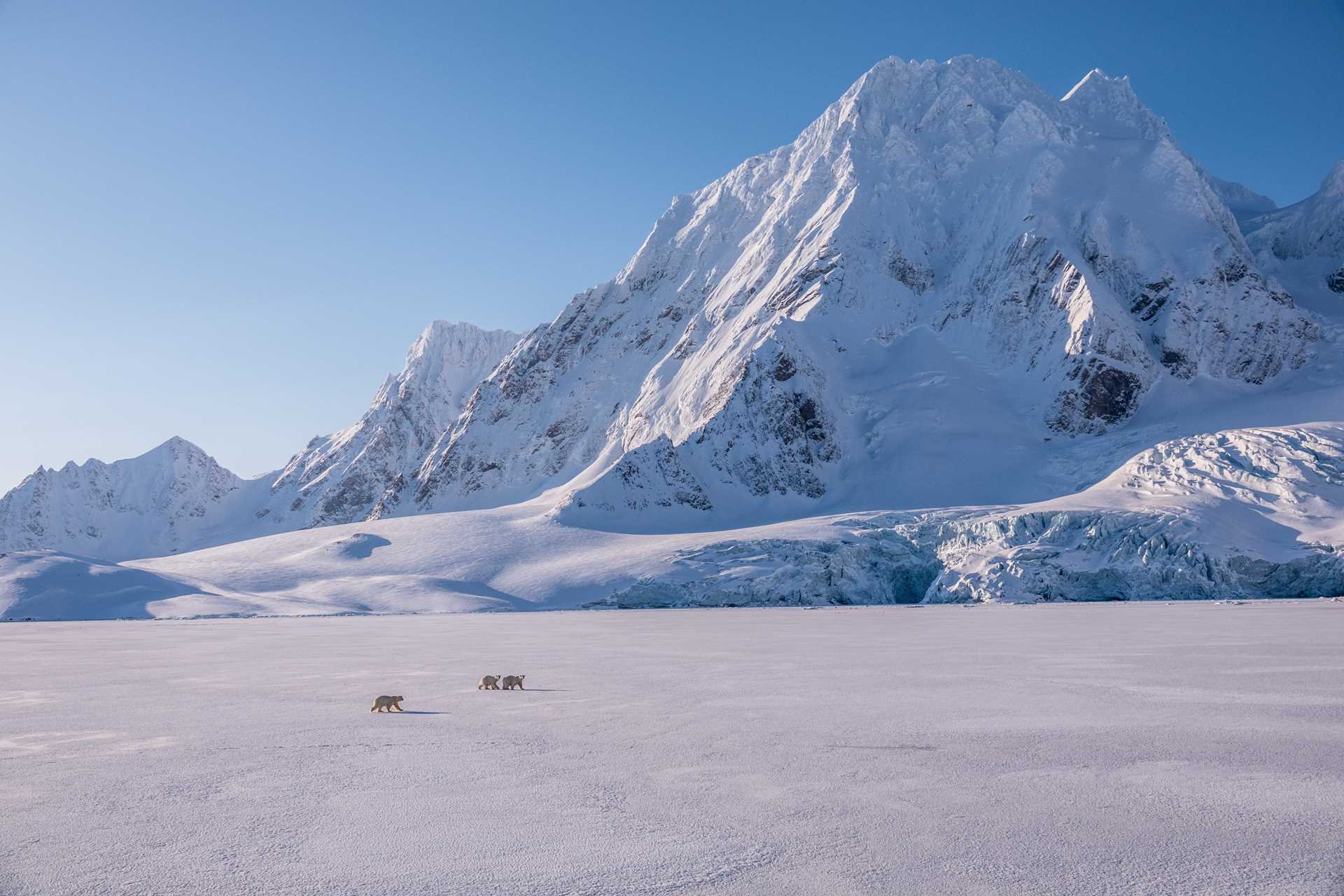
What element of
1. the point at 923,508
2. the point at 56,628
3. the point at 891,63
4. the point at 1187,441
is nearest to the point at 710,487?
the point at 923,508

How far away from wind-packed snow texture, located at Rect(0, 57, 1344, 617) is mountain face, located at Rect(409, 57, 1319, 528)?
411 mm

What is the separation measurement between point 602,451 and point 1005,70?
85.0 metres

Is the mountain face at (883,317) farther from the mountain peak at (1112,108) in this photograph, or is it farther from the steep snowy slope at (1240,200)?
the steep snowy slope at (1240,200)

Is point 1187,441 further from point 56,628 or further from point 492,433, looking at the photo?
point 492,433

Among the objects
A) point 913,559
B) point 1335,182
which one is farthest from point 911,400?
point 1335,182

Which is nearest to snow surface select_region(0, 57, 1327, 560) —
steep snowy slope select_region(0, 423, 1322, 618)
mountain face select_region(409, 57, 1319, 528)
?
mountain face select_region(409, 57, 1319, 528)

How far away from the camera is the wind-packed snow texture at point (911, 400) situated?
60000mm

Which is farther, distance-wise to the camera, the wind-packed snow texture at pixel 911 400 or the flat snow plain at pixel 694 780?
the wind-packed snow texture at pixel 911 400

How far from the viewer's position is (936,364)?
103938mm

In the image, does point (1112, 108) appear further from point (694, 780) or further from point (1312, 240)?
point (694, 780)

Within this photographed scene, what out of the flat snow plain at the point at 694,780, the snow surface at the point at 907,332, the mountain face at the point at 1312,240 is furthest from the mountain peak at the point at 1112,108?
the flat snow plain at the point at 694,780

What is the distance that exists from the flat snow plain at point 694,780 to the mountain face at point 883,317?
A: 6679cm

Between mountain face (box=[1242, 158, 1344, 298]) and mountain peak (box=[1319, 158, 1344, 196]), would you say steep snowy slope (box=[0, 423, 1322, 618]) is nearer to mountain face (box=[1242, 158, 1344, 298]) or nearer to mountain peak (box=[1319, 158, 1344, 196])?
mountain face (box=[1242, 158, 1344, 298])

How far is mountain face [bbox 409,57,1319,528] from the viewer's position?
93.8 metres
